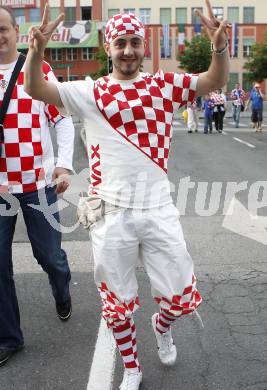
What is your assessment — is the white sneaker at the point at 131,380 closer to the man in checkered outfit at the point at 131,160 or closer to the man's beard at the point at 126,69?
the man in checkered outfit at the point at 131,160

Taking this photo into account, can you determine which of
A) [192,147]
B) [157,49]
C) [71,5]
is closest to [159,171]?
[192,147]

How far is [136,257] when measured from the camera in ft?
8.96

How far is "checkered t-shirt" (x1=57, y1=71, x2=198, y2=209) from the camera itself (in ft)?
8.34

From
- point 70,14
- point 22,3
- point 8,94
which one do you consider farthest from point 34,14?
point 8,94

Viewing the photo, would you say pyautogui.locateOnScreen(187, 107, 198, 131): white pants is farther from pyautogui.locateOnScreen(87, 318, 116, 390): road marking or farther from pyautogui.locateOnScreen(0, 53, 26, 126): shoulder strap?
pyautogui.locateOnScreen(0, 53, 26, 126): shoulder strap

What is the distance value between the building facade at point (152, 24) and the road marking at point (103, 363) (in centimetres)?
5660

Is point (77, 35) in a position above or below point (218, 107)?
above

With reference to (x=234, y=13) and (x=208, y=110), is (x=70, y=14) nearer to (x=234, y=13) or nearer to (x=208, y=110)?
(x=234, y=13)

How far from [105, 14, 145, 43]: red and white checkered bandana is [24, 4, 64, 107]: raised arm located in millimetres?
255

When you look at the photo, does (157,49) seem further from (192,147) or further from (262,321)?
(262,321)

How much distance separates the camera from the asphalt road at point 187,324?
9.58 feet

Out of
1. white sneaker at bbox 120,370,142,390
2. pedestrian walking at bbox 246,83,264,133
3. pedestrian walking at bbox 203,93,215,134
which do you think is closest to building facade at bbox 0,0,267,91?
pedestrian walking at bbox 246,83,264,133

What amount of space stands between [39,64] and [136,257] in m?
1.10

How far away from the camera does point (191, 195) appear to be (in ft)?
26.7
